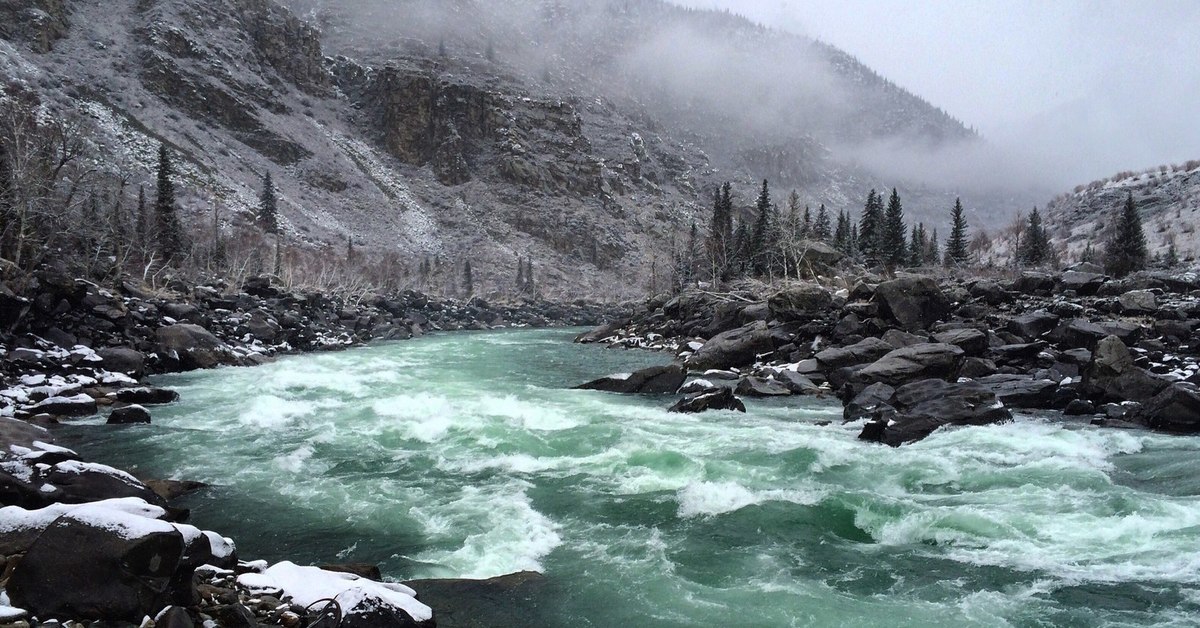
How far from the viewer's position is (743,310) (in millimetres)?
34594

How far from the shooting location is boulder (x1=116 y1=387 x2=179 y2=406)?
16766 mm

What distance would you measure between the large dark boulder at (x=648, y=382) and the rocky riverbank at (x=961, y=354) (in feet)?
0.14

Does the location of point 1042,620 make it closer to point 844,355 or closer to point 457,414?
point 457,414

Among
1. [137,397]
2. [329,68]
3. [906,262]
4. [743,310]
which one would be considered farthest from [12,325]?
[329,68]

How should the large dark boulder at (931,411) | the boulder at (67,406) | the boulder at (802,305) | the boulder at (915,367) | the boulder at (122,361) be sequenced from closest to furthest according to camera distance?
the large dark boulder at (931,411) → the boulder at (67,406) → the boulder at (915,367) → the boulder at (122,361) → the boulder at (802,305)

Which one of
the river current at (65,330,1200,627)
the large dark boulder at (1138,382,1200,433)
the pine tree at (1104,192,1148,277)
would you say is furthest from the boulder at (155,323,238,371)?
the pine tree at (1104,192,1148,277)

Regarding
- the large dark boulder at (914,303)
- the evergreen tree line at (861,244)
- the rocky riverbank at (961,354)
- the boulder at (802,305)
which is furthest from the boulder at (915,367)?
the evergreen tree line at (861,244)

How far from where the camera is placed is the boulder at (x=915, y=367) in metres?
18.3

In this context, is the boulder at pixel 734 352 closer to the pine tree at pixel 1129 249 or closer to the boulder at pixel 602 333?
the boulder at pixel 602 333

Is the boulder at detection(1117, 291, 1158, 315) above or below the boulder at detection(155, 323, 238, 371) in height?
above

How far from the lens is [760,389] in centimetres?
1956

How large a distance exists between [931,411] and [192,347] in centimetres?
2401

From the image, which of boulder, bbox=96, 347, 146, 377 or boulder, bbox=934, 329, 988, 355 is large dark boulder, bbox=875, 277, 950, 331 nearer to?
boulder, bbox=934, 329, 988, 355

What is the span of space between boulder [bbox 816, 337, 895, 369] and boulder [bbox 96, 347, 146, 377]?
21.4 meters
